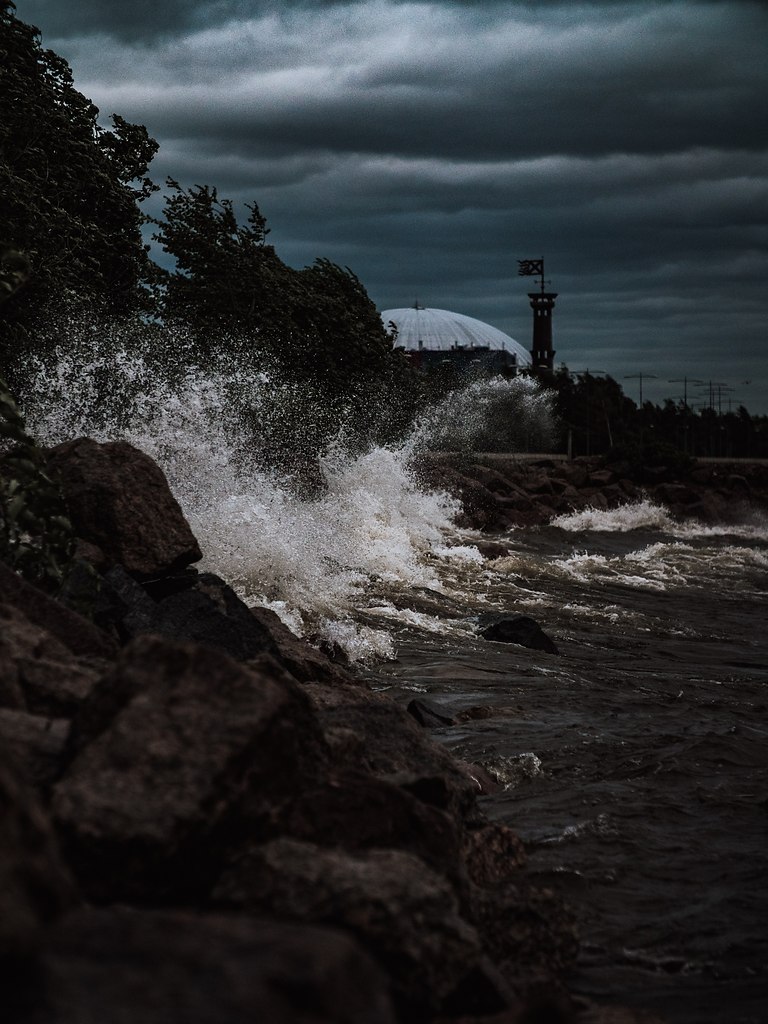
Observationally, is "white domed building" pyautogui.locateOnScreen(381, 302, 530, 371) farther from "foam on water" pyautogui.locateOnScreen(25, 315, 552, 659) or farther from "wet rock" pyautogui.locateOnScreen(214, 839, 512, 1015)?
"wet rock" pyautogui.locateOnScreen(214, 839, 512, 1015)

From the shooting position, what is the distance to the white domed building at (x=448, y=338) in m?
80.7

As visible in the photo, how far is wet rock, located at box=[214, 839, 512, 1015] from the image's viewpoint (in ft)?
9.80

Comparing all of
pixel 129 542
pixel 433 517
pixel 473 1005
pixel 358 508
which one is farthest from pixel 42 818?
pixel 433 517

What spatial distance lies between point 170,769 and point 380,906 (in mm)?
655

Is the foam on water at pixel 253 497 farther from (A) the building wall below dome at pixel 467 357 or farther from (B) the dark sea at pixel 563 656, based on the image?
(A) the building wall below dome at pixel 467 357

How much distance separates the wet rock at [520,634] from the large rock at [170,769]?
326 inches

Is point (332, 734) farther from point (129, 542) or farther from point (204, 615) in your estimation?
point (129, 542)

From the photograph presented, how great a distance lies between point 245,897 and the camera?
3072 mm

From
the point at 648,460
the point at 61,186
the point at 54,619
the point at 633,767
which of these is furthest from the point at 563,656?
the point at 648,460

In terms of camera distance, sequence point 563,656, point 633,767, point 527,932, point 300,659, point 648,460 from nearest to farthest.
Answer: point 527,932 < point 633,767 < point 300,659 < point 563,656 < point 648,460

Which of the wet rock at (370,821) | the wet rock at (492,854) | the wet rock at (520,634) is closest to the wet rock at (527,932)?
the wet rock at (370,821)

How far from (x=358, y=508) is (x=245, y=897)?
1974 cm

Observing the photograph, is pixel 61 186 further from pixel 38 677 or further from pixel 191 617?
pixel 38 677

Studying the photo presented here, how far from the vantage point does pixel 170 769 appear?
323 cm
